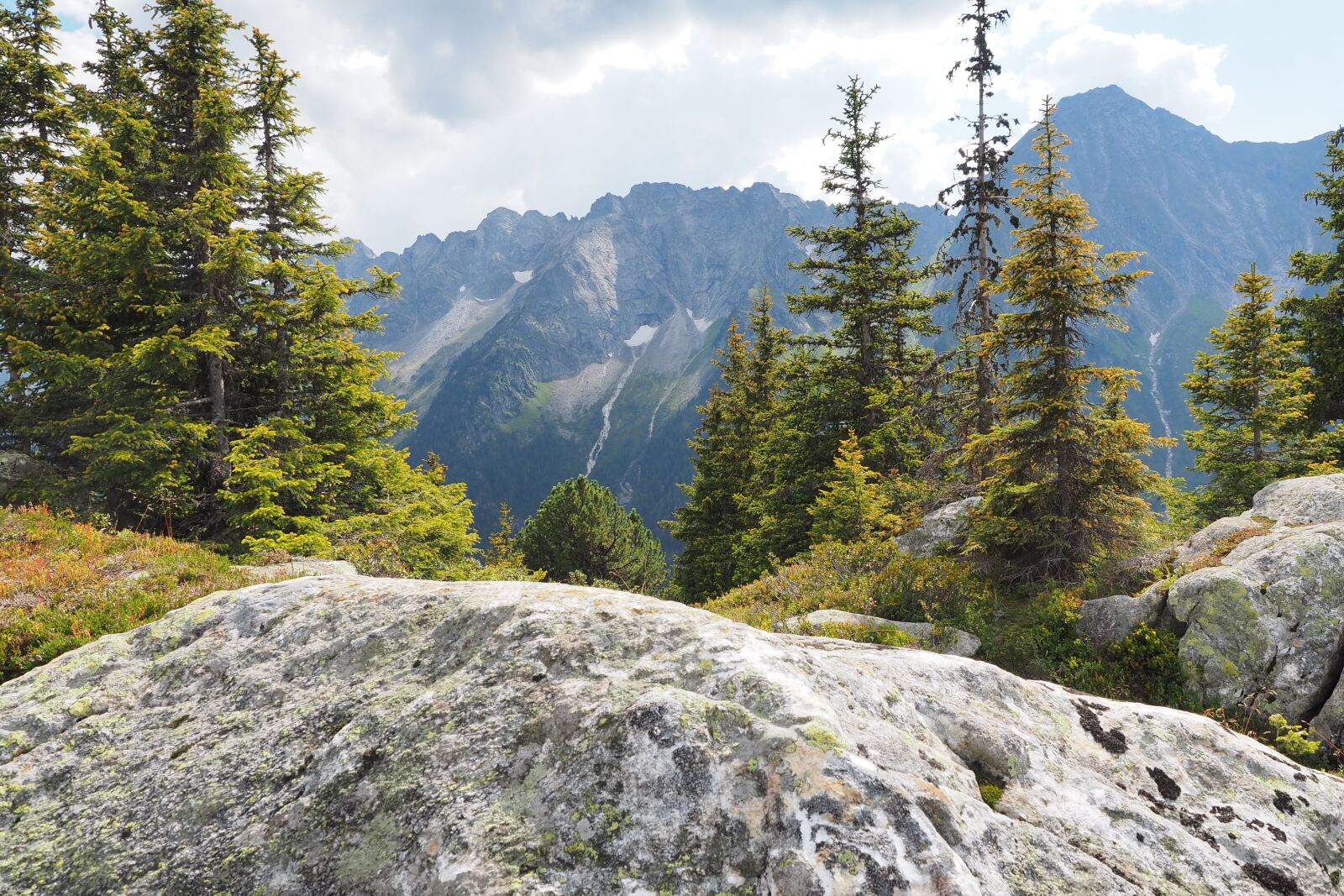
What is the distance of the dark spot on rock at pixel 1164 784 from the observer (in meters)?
3.57

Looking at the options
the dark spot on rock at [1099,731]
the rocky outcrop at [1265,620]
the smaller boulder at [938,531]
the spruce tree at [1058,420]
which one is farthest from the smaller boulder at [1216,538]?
the dark spot on rock at [1099,731]

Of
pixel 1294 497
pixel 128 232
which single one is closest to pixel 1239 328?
pixel 1294 497

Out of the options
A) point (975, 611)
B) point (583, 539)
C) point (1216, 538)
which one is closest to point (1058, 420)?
point (1216, 538)

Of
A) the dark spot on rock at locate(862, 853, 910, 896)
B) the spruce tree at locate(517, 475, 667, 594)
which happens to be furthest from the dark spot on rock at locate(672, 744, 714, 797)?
the spruce tree at locate(517, 475, 667, 594)

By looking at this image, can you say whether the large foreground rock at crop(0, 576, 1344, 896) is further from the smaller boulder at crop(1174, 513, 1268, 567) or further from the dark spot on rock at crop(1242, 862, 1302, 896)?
the smaller boulder at crop(1174, 513, 1268, 567)

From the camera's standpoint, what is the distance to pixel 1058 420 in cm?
1215

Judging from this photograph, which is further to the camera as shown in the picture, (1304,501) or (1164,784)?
(1304,501)

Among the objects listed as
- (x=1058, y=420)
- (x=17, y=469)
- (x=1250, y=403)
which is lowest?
(x=17, y=469)

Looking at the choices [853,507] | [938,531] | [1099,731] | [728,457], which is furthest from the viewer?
[728,457]

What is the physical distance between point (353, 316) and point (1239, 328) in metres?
32.5

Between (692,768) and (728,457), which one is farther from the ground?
(692,768)

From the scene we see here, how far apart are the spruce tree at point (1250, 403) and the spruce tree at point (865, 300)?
11493mm

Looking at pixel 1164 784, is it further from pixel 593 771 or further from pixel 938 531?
pixel 938 531

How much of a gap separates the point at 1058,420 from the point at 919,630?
562 centimetres
